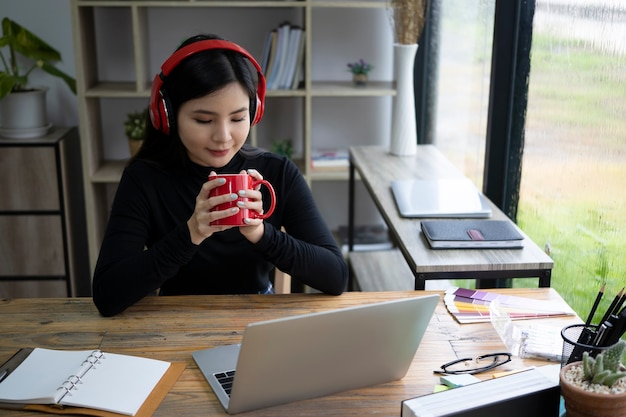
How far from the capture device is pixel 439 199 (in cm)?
221

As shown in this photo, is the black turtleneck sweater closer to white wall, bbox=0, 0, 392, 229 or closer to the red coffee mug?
the red coffee mug

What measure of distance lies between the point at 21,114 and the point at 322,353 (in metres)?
2.40

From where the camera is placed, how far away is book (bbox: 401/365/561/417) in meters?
1.06

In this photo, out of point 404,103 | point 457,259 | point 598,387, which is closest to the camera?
point 598,387

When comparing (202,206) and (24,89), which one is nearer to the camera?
(202,206)

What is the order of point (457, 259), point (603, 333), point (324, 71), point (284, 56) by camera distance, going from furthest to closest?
point (324, 71)
point (284, 56)
point (457, 259)
point (603, 333)

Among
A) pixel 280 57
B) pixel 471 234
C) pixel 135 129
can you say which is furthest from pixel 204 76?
pixel 135 129

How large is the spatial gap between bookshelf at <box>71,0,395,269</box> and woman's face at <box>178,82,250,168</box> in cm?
145

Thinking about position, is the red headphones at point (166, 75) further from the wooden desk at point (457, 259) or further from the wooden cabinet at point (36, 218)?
the wooden cabinet at point (36, 218)

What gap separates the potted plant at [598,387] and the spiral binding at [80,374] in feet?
→ 2.59

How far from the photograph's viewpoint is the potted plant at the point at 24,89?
310 cm

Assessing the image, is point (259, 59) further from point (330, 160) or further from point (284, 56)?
point (330, 160)

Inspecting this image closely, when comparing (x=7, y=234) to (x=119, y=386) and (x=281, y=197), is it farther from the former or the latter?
(x=119, y=386)

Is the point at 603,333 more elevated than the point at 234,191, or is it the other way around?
the point at 234,191
